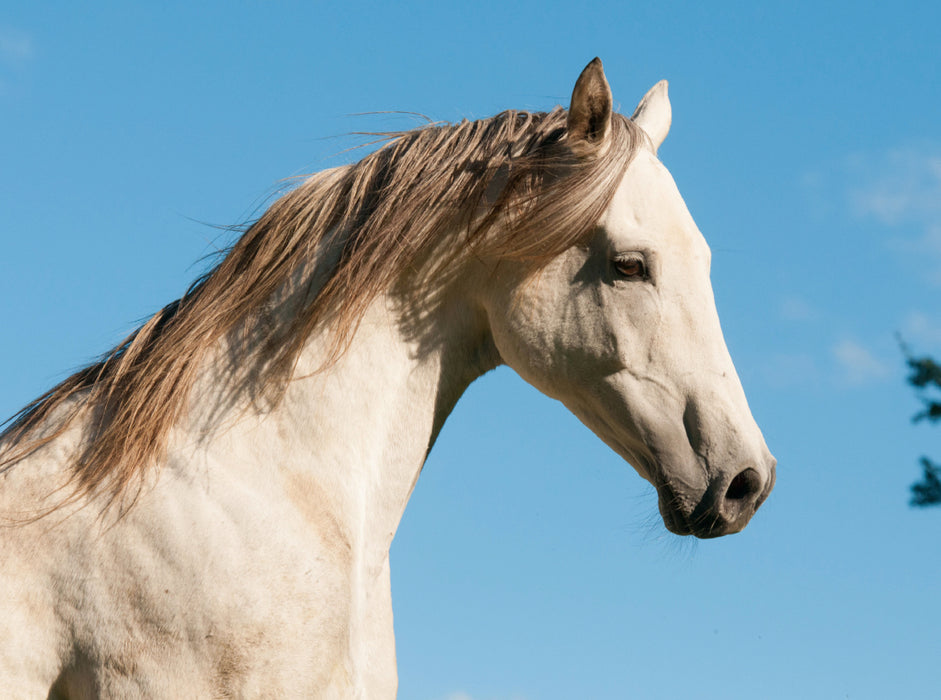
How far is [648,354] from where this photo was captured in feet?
10.2

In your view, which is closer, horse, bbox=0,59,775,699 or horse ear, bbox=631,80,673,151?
horse, bbox=0,59,775,699

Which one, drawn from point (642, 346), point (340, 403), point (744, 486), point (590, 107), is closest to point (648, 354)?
point (642, 346)

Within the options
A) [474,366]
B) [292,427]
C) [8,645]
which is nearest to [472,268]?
[474,366]

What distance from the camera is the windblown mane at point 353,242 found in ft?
10.4

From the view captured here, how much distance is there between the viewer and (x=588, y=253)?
3.23 m

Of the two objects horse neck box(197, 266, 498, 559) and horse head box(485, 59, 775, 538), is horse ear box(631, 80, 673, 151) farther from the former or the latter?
horse neck box(197, 266, 498, 559)

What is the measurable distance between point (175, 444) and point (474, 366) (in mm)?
1020

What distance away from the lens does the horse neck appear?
3014 millimetres

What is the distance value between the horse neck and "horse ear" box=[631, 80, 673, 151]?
1190 mm

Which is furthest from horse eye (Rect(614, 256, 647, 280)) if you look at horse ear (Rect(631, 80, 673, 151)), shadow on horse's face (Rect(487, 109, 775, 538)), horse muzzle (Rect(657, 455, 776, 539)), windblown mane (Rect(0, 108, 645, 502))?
horse ear (Rect(631, 80, 673, 151))

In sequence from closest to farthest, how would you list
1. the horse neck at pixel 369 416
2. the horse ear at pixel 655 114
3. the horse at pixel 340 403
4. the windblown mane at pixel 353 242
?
the horse at pixel 340 403
the horse neck at pixel 369 416
the windblown mane at pixel 353 242
the horse ear at pixel 655 114

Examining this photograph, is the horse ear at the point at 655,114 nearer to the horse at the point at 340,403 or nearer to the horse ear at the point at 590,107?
the horse at the point at 340,403

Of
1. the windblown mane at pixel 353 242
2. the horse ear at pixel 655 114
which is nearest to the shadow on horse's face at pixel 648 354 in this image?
the windblown mane at pixel 353 242

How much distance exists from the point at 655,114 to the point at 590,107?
2.89 feet
